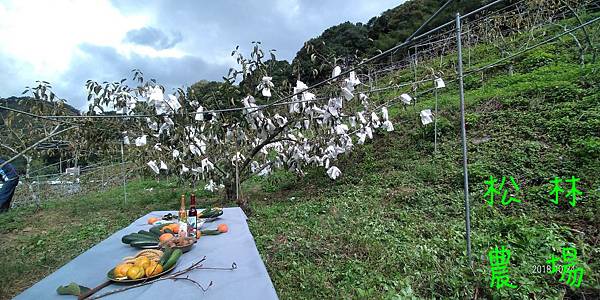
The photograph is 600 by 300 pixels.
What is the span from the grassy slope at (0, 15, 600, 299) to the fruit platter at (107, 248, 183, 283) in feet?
3.07

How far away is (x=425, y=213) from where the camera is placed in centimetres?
311

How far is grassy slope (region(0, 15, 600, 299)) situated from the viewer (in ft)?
6.70

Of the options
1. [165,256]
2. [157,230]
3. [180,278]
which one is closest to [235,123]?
[157,230]

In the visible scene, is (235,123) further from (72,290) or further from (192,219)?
(72,290)

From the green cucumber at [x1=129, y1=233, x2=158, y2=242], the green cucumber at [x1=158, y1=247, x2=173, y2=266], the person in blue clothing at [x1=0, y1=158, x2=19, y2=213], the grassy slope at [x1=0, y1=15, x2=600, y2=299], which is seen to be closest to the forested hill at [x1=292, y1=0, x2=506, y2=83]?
the grassy slope at [x1=0, y1=15, x2=600, y2=299]

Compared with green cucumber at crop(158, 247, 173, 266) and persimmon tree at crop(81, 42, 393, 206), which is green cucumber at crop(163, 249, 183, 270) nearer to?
green cucumber at crop(158, 247, 173, 266)

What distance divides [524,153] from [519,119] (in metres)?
0.94

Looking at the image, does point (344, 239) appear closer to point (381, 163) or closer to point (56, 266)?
point (381, 163)

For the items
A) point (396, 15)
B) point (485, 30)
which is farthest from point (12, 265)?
point (396, 15)

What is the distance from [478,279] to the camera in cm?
188

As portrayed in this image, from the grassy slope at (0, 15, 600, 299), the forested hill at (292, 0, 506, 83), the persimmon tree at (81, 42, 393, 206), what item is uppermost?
the forested hill at (292, 0, 506, 83)

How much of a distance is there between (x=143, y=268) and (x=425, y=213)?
265 cm

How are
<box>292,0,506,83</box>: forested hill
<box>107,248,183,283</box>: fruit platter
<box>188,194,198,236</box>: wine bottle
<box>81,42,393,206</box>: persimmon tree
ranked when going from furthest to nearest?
<box>292,0,506,83</box>: forested hill
<box>81,42,393,206</box>: persimmon tree
<box>188,194,198,236</box>: wine bottle
<box>107,248,183,283</box>: fruit platter

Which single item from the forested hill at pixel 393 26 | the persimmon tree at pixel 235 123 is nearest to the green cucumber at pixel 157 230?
the persimmon tree at pixel 235 123
